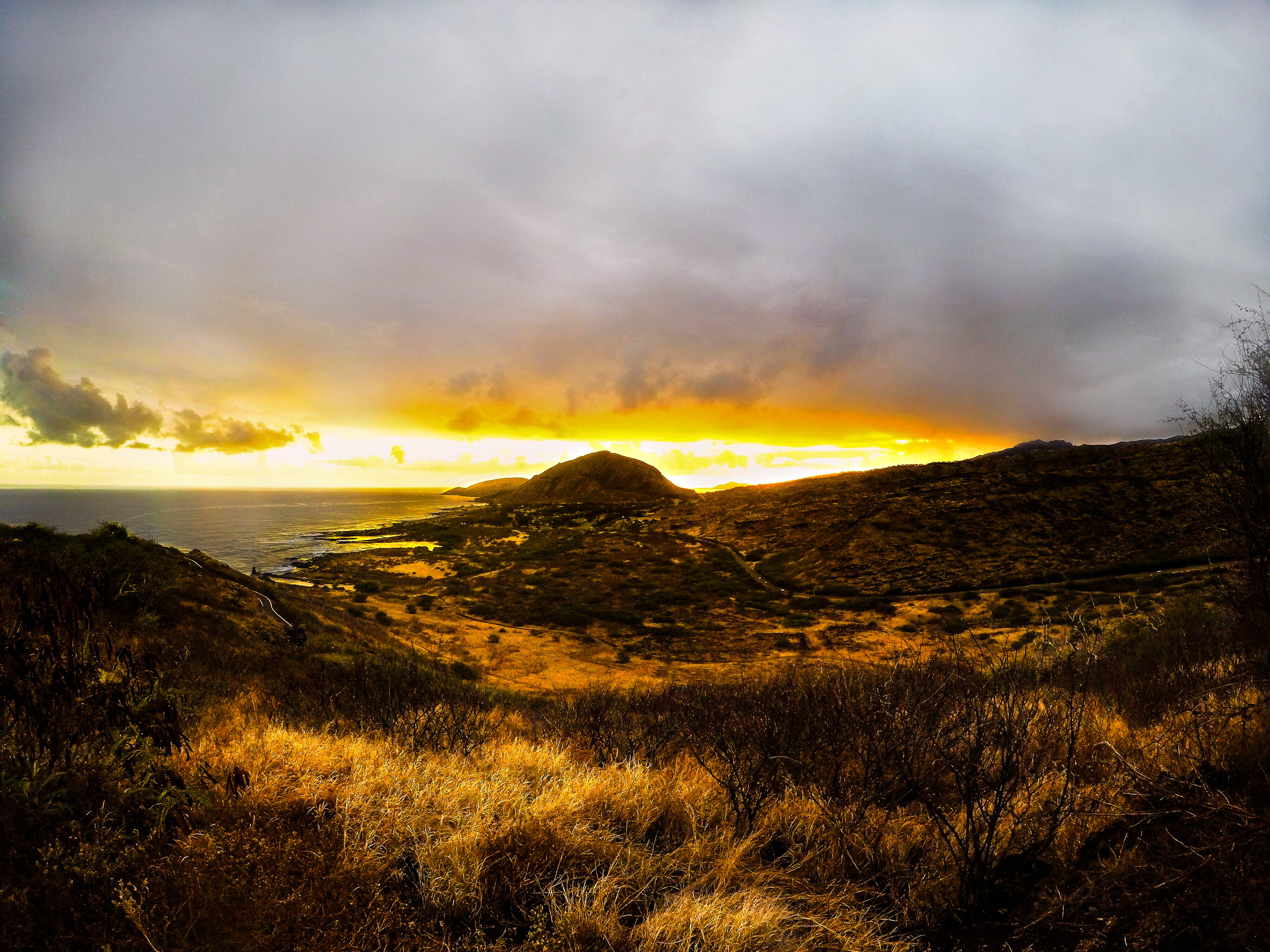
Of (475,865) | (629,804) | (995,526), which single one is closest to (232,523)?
(995,526)

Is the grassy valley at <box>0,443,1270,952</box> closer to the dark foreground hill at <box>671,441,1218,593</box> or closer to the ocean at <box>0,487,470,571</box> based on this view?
the ocean at <box>0,487,470,571</box>

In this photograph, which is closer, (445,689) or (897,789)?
(897,789)

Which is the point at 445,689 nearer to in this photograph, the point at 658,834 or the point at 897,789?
the point at 658,834

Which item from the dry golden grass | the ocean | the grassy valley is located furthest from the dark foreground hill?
the ocean

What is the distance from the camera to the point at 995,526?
52375 mm

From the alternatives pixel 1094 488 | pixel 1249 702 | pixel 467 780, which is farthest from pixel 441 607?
pixel 1094 488

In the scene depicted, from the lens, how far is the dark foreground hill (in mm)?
43250

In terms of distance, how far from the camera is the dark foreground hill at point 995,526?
43250mm

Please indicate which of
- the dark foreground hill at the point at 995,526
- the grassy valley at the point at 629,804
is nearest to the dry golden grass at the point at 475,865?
the grassy valley at the point at 629,804

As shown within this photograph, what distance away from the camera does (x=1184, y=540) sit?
36781mm

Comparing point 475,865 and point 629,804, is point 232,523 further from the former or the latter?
point 475,865

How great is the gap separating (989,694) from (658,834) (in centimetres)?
585

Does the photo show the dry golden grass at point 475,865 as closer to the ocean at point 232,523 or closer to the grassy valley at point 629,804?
the grassy valley at point 629,804

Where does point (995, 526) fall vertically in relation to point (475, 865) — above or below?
below
